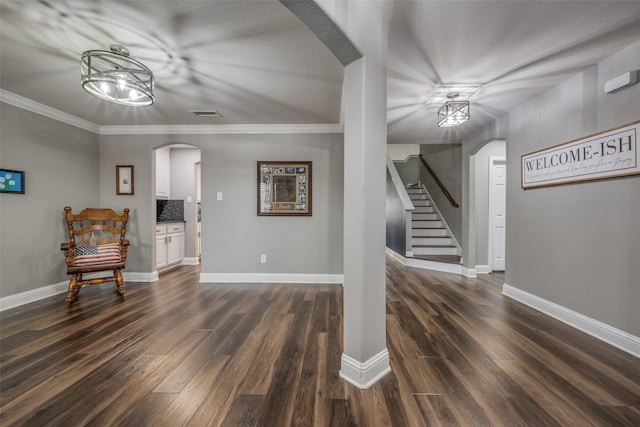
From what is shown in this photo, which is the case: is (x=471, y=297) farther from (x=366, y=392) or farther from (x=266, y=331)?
(x=266, y=331)

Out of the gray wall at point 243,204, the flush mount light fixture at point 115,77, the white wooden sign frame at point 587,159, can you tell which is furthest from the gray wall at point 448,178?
the flush mount light fixture at point 115,77

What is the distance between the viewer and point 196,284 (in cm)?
361

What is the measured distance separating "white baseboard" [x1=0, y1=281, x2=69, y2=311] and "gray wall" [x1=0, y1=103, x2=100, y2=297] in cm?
5

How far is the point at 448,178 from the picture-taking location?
17.0 feet

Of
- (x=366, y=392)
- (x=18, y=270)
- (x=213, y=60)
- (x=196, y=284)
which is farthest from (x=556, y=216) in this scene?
(x=18, y=270)

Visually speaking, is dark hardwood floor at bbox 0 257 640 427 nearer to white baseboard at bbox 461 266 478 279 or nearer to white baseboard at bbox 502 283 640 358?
white baseboard at bbox 502 283 640 358

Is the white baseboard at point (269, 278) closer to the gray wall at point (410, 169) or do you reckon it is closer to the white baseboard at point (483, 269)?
the white baseboard at point (483, 269)

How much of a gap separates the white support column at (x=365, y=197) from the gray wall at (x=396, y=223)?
11.5ft

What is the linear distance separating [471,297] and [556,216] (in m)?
1.27

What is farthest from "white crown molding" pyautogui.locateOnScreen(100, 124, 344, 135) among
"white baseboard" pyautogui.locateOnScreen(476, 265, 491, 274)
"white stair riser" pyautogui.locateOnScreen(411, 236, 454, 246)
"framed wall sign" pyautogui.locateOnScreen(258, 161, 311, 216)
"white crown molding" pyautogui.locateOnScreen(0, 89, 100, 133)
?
"white baseboard" pyautogui.locateOnScreen(476, 265, 491, 274)

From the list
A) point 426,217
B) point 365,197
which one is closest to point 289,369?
point 365,197

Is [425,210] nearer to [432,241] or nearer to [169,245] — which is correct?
[432,241]

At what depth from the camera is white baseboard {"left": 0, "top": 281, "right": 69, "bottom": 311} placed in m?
2.64

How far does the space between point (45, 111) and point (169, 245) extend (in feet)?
7.99
